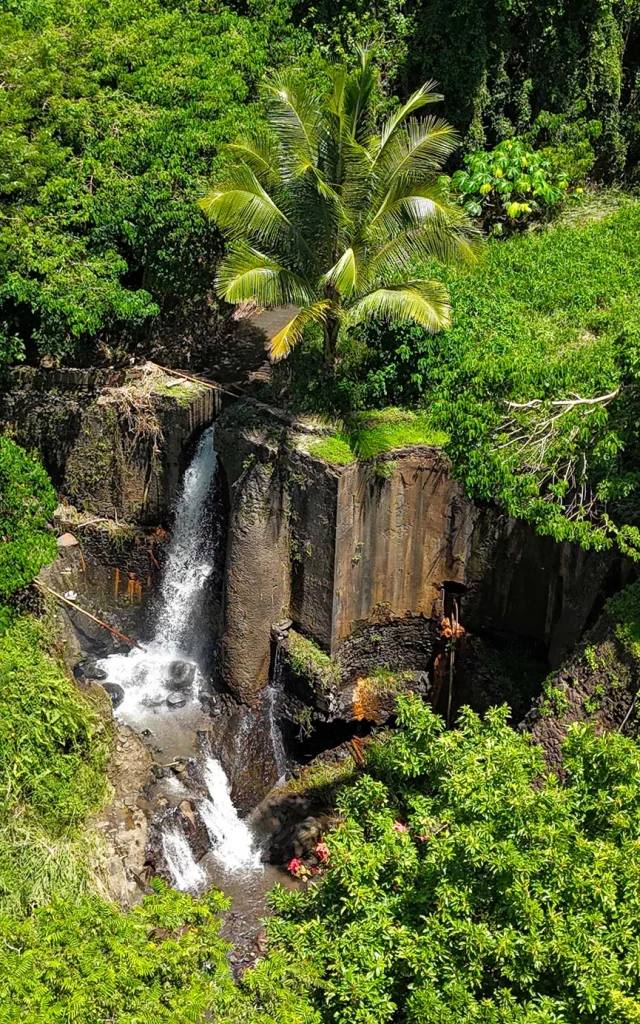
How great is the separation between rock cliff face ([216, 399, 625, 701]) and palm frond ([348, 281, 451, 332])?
275 centimetres

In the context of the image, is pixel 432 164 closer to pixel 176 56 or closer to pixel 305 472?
pixel 305 472

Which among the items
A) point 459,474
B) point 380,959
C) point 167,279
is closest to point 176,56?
point 167,279

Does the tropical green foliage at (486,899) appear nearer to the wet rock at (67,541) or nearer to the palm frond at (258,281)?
the palm frond at (258,281)

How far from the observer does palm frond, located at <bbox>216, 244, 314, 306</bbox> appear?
20.5m

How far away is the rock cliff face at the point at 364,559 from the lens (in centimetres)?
2202

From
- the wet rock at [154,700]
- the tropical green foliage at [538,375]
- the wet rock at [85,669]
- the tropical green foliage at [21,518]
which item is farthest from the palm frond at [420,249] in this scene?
the wet rock at [85,669]

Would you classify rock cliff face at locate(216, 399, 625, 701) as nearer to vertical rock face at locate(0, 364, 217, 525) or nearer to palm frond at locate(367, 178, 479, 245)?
vertical rock face at locate(0, 364, 217, 525)

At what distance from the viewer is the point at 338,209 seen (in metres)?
20.0

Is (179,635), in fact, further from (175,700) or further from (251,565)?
(251,565)

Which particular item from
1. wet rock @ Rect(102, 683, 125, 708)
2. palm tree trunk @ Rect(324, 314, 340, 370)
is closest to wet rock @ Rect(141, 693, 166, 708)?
wet rock @ Rect(102, 683, 125, 708)

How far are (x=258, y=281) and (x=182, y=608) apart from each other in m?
9.04

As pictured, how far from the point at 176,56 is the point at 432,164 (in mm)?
11207

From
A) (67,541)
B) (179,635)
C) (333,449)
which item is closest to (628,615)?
(333,449)

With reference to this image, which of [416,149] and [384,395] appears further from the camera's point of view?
[384,395]
